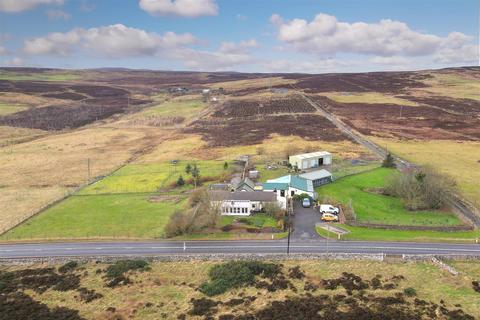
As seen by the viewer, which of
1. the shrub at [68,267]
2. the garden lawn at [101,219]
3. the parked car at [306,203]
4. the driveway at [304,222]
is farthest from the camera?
the parked car at [306,203]

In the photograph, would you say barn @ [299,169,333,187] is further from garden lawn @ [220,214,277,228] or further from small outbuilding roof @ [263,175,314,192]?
garden lawn @ [220,214,277,228]

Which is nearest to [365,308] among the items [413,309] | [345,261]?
[413,309]

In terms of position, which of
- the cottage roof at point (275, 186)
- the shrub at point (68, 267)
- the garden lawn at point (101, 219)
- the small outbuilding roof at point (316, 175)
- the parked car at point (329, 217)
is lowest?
the shrub at point (68, 267)

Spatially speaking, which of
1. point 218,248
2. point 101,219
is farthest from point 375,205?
point 101,219

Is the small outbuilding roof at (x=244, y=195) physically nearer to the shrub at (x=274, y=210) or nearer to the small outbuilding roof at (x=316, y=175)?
the shrub at (x=274, y=210)


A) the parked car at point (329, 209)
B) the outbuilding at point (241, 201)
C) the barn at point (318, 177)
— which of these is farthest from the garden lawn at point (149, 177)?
the parked car at point (329, 209)

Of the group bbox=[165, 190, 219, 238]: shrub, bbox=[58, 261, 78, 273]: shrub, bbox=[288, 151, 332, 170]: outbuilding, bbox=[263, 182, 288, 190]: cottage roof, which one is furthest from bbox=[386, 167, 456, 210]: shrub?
bbox=[58, 261, 78, 273]: shrub

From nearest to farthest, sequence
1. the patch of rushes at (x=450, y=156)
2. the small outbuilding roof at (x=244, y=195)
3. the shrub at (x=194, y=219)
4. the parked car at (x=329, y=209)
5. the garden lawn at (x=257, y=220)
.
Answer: the shrub at (x=194, y=219) → the garden lawn at (x=257, y=220) → the parked car at (x=329, y=209) → the small outbuilding roof at (x=244, y=195) → the patch of rushes at (x=450, y=156)
